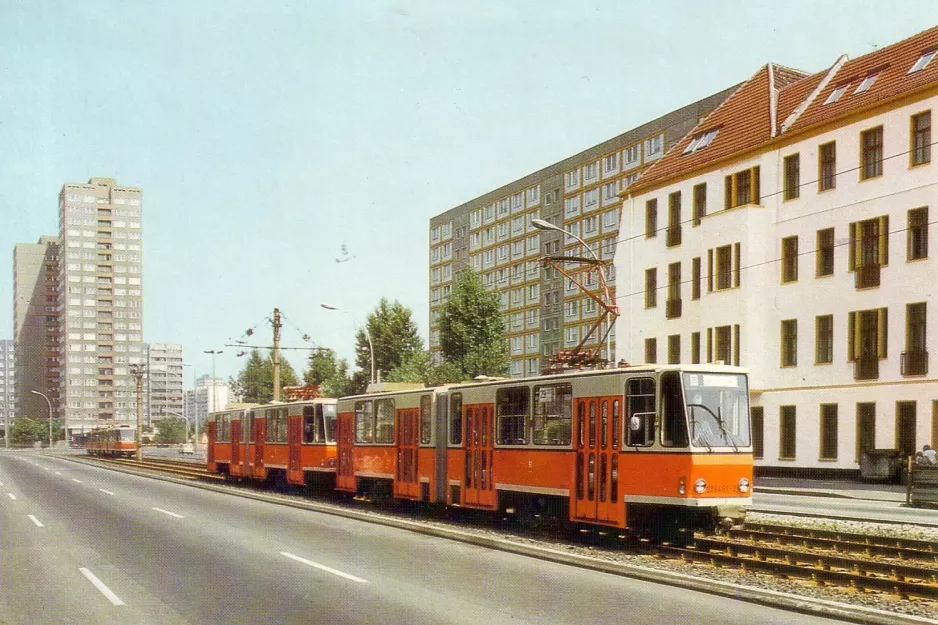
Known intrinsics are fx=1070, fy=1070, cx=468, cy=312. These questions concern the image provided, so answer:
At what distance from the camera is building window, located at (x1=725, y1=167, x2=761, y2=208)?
142 feet

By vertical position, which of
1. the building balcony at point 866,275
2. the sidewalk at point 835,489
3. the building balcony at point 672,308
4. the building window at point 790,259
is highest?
the building window at point 790,259

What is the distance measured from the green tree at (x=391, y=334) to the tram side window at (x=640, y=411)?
59963 millimetres

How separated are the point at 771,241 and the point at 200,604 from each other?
34853 millimetres

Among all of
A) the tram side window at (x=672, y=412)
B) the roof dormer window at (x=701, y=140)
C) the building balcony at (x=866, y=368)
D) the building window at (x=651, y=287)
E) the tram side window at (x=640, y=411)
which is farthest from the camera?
the building window at (x=651, y=287)

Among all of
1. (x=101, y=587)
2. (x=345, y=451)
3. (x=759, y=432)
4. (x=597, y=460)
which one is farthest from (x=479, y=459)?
(x=759, y=432)

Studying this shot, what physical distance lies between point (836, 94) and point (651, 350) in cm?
1424

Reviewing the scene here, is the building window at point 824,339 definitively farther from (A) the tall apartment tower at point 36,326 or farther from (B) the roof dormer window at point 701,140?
(A) the tall apartment tower at point 36,326

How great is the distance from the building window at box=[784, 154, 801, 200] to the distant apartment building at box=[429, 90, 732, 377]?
1103 inches

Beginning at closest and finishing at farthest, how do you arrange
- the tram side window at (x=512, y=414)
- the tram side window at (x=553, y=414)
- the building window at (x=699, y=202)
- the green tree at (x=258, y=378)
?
the tram side window at (x=553, y=414) → the tram side window at (x=512, y=414) → the building window at (x=699, y=202) → the green tree at (x=258, y=378)

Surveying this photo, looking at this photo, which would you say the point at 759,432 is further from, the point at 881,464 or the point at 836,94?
the point at 836,94

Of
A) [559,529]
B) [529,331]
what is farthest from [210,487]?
[529,331]

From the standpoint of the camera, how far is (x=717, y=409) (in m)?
16.5

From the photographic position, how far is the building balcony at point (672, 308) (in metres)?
47.3

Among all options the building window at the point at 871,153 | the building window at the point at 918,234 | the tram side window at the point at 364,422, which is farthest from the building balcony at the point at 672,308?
the tram side window at the point at 364,422
